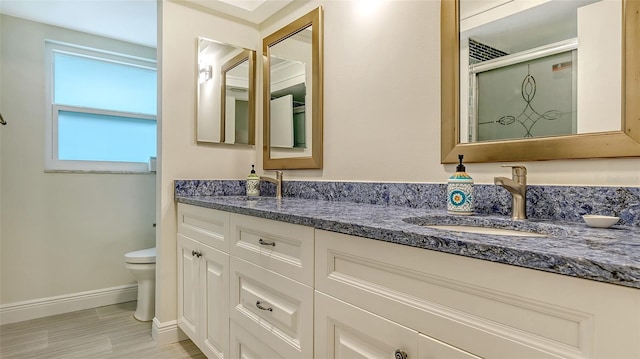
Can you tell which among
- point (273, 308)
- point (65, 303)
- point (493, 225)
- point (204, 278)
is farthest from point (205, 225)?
point (65, 303)

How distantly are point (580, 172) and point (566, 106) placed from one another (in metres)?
0.21

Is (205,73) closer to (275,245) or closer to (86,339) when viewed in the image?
(275,245)

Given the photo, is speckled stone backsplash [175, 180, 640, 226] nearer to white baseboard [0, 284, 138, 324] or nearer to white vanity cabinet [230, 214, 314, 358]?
white vanity cabinet [230, 214, 314, 358]

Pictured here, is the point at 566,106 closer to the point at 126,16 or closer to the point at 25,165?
the point at 126,16

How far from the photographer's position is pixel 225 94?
2346 mm

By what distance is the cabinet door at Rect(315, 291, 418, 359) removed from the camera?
0.81m

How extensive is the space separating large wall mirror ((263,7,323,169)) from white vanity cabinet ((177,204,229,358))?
62 centimetres

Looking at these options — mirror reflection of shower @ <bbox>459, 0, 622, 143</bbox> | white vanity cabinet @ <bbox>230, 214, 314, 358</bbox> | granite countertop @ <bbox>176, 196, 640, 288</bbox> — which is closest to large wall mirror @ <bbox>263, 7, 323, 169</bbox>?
white vanity cabinet @ <bbox>230, 214, 314, 358</bbox>

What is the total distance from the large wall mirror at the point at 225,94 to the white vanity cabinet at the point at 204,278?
0.57m

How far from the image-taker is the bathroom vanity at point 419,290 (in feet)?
1.77

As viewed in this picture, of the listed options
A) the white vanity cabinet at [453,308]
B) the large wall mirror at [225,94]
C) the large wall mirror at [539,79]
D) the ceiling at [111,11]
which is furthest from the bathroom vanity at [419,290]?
the ceiling at [111,11]

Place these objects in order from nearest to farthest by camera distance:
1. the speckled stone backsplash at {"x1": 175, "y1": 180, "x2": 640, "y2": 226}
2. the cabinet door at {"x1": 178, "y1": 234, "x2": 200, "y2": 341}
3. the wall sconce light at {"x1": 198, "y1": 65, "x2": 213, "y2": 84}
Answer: the speckled stone backsplash at {"x1": 175, "y1": 180, "x2": 640, "y2": 226} < the cabinet door at {"x1": 178, "y1": 234, "x2": 200, "y2": 341} < the wall sconce light at {"x1": 198, "y1": 65, "x2": 213, "y2": 84}

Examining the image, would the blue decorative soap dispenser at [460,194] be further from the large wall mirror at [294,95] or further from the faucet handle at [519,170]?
the large wall mirror at [294,95]

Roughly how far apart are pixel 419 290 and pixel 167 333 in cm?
185
